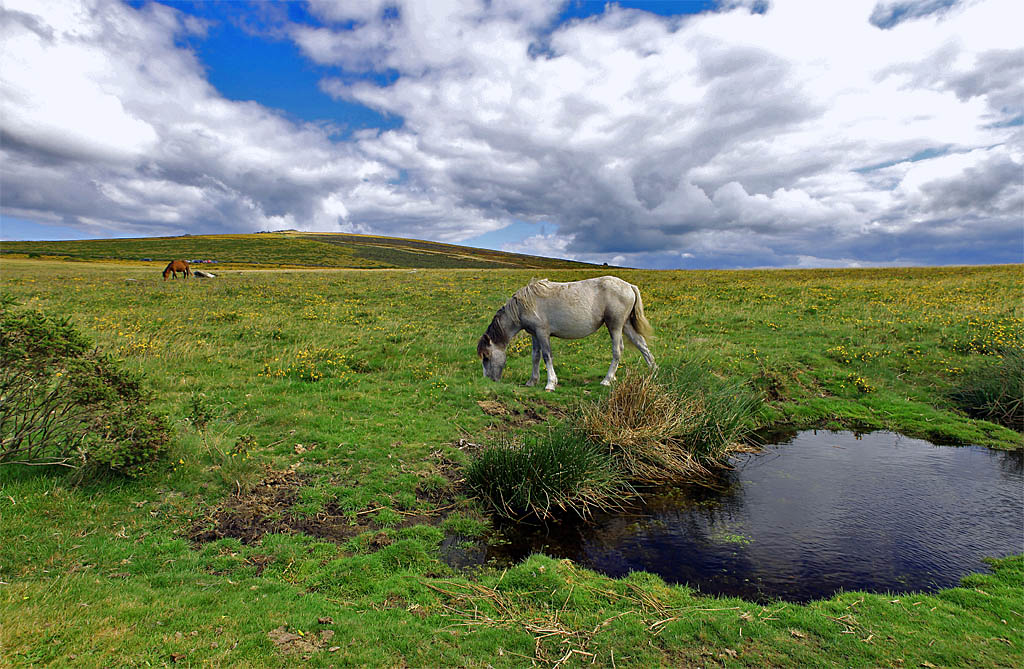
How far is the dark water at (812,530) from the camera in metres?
6.07

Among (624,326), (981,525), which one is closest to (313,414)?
(624,326)

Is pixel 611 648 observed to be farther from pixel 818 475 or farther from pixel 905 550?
pixel 818 475

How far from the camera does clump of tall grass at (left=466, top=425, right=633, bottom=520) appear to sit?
24.8 ft

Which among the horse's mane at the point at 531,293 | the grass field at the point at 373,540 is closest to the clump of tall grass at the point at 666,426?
the grass field at the point at 373,540

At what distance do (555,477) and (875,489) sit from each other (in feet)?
19.7

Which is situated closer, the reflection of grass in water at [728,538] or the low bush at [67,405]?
the low bush at [67,405]

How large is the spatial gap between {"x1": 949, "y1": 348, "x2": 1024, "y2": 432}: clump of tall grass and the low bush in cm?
1866

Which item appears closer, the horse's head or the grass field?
the grass field

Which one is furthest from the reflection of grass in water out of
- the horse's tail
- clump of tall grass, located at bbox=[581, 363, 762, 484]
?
the horse's tail

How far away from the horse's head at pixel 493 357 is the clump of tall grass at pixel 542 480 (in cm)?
472

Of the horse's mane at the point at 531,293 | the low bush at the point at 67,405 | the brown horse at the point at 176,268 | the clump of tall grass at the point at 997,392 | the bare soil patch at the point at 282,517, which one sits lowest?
the bare soil patch at the point at 282,517

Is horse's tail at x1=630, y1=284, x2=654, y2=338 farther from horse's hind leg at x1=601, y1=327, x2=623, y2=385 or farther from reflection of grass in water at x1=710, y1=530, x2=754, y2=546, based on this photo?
reflection of grass in water at x1=710, y1=530, x2=754, y2=546

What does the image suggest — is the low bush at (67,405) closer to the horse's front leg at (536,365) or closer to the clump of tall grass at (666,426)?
the clump of tall grass at (666,426)

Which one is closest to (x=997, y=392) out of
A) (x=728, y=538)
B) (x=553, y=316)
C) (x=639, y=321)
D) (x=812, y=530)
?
(x=639, y=321)
